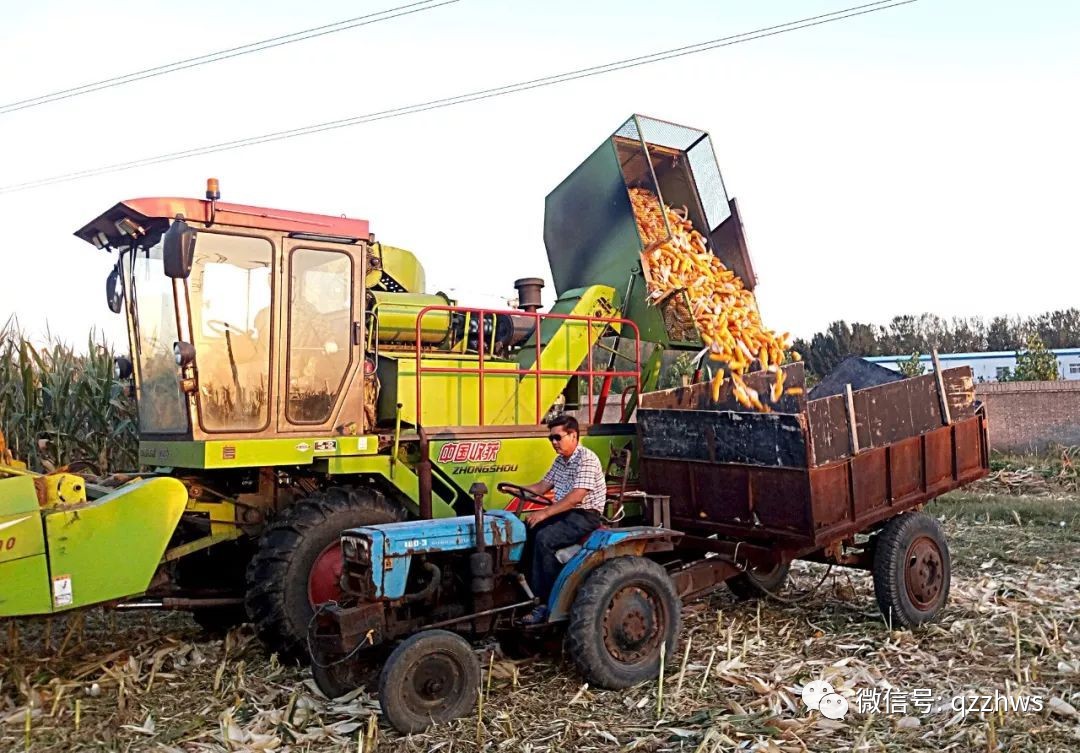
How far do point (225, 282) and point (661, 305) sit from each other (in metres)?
3.72

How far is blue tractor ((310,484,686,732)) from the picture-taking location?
16.2 ft

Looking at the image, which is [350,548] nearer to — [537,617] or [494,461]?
[537,617]

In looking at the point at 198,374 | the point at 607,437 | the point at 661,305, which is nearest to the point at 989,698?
the point at 607,437

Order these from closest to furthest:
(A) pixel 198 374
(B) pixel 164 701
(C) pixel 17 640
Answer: (B) pixel 164 701
(A) pixel 198 374
(C) pixel 17 640

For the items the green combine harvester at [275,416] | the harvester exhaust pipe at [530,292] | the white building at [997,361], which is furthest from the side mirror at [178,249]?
the white building at [997,361]

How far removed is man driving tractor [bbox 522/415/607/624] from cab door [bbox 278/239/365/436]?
1601 mm

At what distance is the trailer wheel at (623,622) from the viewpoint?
17.6 feet

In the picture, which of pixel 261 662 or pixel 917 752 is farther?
pixel 261 662

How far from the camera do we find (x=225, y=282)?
621 cm

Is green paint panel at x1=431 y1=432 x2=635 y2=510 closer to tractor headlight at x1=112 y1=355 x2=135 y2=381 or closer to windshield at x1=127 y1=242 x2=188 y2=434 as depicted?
windshield at x1=127 y1=242 x2=188 y2=434

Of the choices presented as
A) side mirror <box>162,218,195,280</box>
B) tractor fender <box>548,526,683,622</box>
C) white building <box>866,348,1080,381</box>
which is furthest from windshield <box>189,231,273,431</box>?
white building <box>866,348,1080,381</box>

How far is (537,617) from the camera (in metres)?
5.57

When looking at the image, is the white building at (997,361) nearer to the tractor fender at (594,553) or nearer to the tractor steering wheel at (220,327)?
the tractor fender at (594,553)

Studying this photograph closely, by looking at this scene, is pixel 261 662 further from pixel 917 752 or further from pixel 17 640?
pixel 917 752
